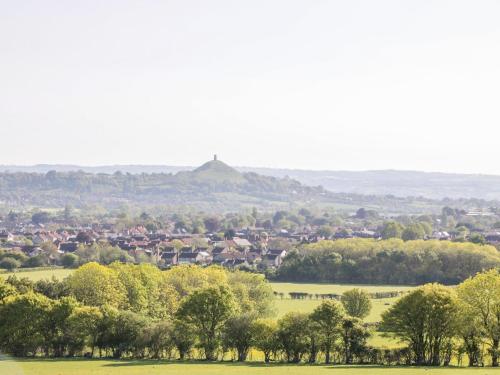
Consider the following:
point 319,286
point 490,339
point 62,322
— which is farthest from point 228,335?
point 319,286

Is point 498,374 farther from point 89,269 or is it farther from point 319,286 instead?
point 319,286

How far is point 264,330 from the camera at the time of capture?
167ft

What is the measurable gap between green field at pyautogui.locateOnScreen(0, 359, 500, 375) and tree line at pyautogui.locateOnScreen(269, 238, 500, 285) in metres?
53.1

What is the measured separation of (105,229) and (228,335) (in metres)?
143

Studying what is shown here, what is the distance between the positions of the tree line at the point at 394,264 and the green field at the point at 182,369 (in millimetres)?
53060

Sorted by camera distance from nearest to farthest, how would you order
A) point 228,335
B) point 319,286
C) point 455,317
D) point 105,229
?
point 455,317 → point 228,335 → point 319,286 → point 105,229

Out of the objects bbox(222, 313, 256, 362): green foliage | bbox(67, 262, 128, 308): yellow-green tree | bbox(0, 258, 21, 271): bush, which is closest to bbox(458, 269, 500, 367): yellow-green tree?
bbox(222, 313, 256, 362): green foliage

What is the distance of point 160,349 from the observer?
51.8 meters

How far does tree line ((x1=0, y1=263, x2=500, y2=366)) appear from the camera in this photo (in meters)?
48.9

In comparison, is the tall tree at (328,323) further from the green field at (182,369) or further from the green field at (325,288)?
the green field at (325,288)

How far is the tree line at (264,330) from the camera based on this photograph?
4891cm

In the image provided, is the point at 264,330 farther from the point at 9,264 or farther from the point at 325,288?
the point at 9,264

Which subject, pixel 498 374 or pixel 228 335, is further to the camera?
pixel 228 335

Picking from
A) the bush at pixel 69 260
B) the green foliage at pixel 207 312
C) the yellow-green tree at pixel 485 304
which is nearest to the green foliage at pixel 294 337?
the green foliage at pixel 207 312
